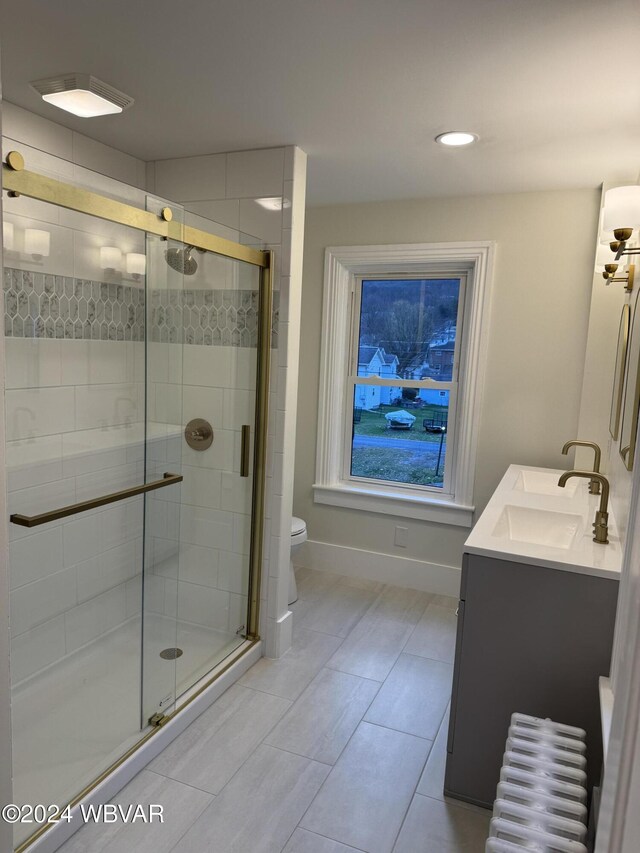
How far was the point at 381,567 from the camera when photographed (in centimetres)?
374

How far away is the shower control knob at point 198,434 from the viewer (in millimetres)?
2328

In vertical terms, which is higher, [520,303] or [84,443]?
[520,303]

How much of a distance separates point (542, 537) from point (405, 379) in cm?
153

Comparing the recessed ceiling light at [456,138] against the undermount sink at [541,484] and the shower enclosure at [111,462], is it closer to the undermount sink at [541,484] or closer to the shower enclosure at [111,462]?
the shower enclosure at [111,462]

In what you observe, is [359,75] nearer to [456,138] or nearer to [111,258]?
[456,138]

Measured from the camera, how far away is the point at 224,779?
199 centimetres

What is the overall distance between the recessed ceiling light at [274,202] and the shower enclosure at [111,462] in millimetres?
220

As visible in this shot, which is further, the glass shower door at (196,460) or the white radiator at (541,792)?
the glass shower door at (196,460)

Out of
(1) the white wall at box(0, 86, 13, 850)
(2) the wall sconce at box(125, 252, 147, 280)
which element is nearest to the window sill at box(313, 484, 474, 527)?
(2) the wall sconce at box(125, 252, 147, 280)

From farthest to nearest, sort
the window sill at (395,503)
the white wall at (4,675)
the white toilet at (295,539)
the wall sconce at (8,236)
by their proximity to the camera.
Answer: the window sill at (395,503) < the white toilet at (295,539) < the wall sconce at (8,236) < the white wall at (4,675)

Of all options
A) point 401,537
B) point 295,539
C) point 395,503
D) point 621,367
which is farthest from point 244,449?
point 621,367

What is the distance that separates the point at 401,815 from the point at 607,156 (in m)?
2.62

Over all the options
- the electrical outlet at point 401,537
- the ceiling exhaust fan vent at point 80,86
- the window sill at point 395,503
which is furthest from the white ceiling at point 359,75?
the electrical outlet at point 401,537

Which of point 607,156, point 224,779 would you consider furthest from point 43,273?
point 607,156
